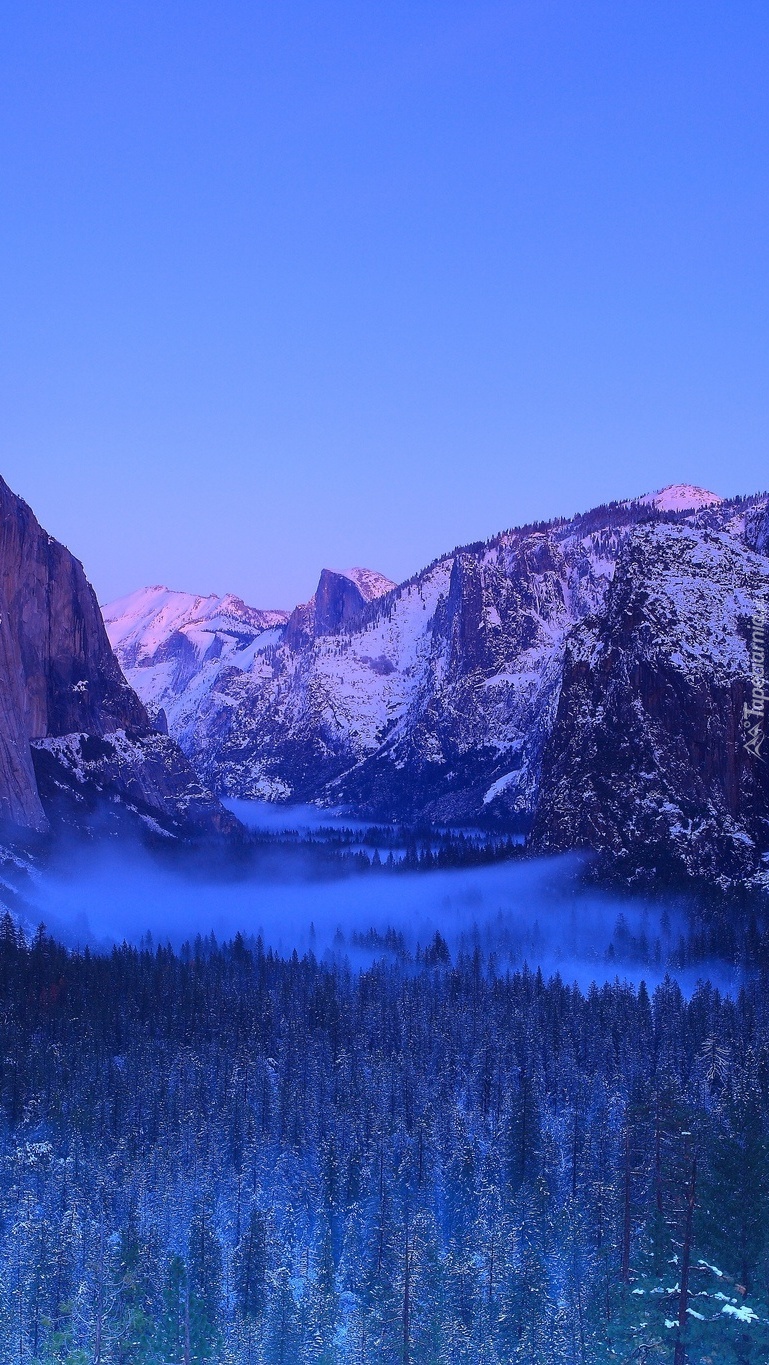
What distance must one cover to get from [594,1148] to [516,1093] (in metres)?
13.2

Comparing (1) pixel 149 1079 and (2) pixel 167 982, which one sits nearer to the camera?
(1) pixel 149 1079

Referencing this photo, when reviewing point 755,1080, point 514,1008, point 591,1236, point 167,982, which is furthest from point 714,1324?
point 167,982

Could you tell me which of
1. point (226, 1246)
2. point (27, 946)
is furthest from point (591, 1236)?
point (27, 946)

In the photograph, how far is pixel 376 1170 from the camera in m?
109

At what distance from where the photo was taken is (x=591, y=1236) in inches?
3698

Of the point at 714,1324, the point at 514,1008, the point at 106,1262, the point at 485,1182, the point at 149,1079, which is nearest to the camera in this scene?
the point at 714,1324

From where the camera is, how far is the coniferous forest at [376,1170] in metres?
75.7

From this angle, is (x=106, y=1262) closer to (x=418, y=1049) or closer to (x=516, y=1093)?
(x=516, y=1093)

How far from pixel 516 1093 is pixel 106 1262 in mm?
45521

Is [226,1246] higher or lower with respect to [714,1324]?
lower

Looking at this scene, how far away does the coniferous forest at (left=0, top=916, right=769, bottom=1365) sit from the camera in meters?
75.7

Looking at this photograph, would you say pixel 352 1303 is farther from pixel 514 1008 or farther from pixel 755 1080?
pixel 514 1008

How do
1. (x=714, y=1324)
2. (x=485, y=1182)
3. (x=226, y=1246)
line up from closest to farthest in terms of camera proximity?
1. (x=714, y=1324)
2. (x=226, y=1246)
3. (x=485, y=1182)

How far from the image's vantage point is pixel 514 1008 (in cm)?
15550
